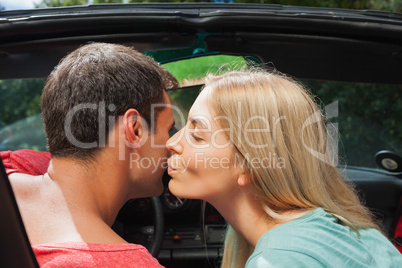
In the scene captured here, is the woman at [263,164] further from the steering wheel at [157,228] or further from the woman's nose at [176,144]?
the steering wheel at [157,228]

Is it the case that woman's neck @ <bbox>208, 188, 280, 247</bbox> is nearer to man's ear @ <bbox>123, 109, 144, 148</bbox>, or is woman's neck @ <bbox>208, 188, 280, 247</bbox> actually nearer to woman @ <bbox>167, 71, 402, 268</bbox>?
woman @ <bbox>167, 71, 402, 268</bbox>

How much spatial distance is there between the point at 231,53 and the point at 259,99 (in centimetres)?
54

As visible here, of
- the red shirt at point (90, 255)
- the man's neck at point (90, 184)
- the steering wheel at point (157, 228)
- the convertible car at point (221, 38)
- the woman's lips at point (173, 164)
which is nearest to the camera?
the red shirt at point (90, 255)

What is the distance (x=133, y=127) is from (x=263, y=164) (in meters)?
0.47

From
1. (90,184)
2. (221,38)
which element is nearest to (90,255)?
(90,184)

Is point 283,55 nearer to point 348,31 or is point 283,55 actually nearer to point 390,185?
point 348,31

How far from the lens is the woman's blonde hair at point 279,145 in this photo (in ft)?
5.30

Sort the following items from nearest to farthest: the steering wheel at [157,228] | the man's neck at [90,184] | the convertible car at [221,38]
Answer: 1. the man's neck at [90,184]
2. the convertible car at [221,38]
3. the steering wheel at [157,228]

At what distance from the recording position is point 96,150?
1.59 metres

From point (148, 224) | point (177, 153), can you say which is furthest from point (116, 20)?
point (148, 224)

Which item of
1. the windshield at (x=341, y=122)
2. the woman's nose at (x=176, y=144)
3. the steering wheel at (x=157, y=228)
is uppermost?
the woman's nose at (x=176, y=144)

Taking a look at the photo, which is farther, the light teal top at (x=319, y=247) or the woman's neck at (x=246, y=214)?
the woman's neck at (x=246, y=214)

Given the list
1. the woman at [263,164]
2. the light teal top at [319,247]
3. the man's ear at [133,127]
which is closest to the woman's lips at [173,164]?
the woman at [263,164]

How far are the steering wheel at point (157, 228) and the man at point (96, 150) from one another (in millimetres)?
902
